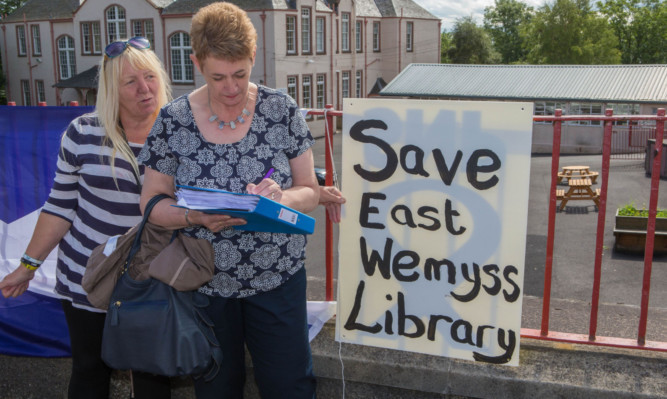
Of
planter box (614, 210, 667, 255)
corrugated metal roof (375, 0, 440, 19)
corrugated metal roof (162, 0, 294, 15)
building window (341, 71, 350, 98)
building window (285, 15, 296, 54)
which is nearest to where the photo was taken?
planter box (614, 210, 667, 255)

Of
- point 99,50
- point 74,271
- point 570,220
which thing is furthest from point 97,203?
point 99,50

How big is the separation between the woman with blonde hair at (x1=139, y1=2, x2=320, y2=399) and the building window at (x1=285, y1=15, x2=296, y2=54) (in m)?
35.3

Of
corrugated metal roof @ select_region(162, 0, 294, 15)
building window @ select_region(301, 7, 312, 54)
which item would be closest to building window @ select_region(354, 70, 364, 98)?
building window @ select_region(301, 7, 312, 54)

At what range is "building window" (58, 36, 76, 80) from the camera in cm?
4150

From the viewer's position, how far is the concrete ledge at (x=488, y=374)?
103 inches

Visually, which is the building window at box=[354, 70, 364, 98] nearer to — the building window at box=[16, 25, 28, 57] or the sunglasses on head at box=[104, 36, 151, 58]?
the building window at box=[16, 25, 28, 57]

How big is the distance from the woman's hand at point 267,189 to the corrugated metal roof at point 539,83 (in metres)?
33.5

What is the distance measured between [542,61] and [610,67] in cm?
1711

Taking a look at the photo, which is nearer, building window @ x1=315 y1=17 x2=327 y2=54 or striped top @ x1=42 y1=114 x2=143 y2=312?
striped top @ x1=42 y1=114 x2=143 y2=312

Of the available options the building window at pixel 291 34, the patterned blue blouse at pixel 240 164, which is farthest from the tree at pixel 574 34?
the patterned blue blouse at pixel 240 164

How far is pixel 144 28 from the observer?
37.4 meters

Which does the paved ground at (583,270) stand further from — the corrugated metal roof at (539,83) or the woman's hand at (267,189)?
the corrugated metal roof at (539,83)

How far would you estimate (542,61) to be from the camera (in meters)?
52.9

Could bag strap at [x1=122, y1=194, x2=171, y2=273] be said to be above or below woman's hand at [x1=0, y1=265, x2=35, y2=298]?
above
